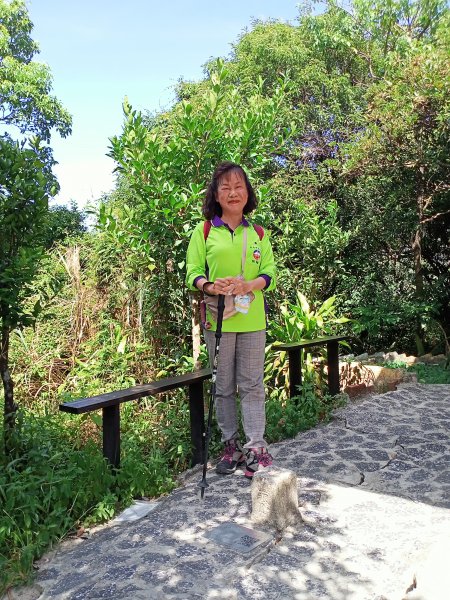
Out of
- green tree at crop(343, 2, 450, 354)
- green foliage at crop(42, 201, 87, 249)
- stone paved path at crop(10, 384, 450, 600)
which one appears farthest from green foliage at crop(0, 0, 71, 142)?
stone paved path at crop(10, 384, 450, 600)

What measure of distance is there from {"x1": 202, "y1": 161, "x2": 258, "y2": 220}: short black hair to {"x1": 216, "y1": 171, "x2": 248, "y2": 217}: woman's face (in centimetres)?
3

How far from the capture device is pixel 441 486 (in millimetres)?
3557

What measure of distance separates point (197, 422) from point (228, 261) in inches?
51.9

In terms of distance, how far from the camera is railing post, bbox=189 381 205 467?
13.3 feet

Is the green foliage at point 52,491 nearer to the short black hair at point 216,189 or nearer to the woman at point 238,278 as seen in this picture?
the woman at point 238,278

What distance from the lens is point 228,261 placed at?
11.4 feet

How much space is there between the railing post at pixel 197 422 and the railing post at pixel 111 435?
764 millimetres

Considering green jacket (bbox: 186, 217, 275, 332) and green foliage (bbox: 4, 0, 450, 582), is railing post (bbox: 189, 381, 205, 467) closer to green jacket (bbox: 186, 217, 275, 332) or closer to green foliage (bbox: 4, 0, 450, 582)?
green foliage (bbox: 4, 0, 450, 582)

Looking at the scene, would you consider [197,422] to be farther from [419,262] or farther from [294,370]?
[419,262]

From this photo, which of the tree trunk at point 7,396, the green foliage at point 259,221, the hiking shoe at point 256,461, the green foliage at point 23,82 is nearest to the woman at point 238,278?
the hiking shoe at point 256,461

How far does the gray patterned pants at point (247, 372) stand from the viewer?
3547mm

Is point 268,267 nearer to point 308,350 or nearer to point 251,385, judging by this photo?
point 251,385

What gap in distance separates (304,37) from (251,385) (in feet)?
32.1

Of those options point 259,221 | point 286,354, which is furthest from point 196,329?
point 259,221
